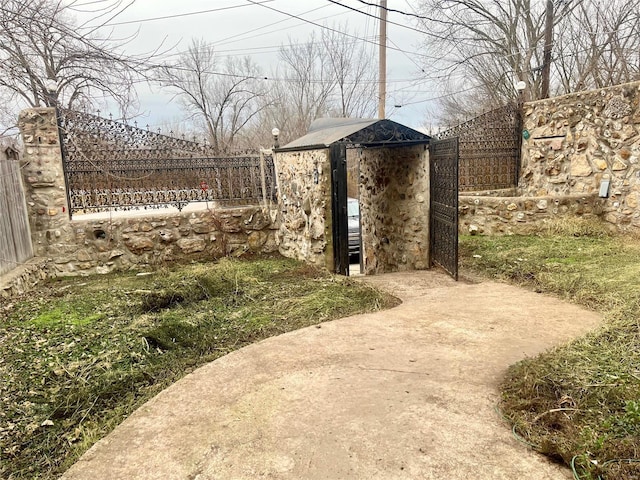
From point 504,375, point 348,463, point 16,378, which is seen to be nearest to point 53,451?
point 16,378

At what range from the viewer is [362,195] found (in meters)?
8.02

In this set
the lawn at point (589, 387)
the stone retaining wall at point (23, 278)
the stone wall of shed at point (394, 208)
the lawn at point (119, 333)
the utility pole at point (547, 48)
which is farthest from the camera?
the utility pole at point (547, 48)

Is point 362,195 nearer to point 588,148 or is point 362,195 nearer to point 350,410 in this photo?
point 588,148

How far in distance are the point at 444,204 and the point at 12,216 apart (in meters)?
5.82

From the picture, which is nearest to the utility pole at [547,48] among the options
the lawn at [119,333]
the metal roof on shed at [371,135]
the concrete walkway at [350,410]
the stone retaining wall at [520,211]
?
the stone retaining wall at [520,211]

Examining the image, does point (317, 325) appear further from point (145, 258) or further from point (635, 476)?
point (145, 258)

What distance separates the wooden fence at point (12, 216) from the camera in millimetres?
5832

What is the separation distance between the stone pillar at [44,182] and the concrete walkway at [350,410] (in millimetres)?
4657

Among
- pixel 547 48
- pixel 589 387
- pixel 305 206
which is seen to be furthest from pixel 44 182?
pixel 547 48

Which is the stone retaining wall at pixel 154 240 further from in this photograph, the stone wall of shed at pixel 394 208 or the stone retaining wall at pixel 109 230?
the stone wall of shed at pixel 394 208

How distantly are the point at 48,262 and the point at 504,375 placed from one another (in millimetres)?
6536

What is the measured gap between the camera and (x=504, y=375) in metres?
3.33

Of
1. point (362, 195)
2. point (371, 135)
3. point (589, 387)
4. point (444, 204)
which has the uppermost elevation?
point (371, 135)

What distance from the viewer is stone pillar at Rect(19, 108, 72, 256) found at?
6766mm
